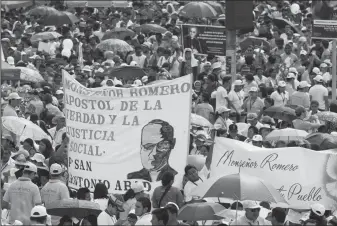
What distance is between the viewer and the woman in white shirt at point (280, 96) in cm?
2381

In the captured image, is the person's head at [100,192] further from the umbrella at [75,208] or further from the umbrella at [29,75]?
the umbrella at [29,75]

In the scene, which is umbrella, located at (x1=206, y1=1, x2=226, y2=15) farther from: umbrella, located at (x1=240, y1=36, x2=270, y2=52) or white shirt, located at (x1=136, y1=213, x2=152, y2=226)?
white shirt, located at (x1=136, y1=213, x2=152, y2=226)

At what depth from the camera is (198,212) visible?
1494 cm

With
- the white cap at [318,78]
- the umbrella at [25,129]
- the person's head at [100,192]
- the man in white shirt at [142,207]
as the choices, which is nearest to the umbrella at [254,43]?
the white cap at [318,78]

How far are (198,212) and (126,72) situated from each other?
12026 millimetres

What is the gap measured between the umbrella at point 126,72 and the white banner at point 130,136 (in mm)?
Result: 9326

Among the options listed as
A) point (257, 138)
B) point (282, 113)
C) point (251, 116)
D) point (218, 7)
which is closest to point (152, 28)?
point (218, 7)

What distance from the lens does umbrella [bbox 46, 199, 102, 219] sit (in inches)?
600

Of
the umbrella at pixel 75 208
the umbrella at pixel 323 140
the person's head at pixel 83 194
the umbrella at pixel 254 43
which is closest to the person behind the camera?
the umbrella at pixel 75 208

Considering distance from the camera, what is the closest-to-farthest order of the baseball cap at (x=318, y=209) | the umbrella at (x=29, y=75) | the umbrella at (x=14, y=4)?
the baseball cap at (x=318, y=209) < the umbrella at (x=29, y=75) < the umbrella at (x=14, y=4)

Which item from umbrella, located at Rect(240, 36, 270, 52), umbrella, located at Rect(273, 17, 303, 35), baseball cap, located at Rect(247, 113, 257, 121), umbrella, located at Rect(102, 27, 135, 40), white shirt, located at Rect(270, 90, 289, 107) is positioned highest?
baseball cap, located at Rect(247, 113, 257, 121)

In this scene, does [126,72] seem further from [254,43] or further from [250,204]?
[250,204]

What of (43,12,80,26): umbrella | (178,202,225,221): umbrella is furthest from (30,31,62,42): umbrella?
(178,202,225,221): umbrella

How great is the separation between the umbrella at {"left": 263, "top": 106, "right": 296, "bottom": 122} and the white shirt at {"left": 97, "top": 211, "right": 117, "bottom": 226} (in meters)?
7.23
